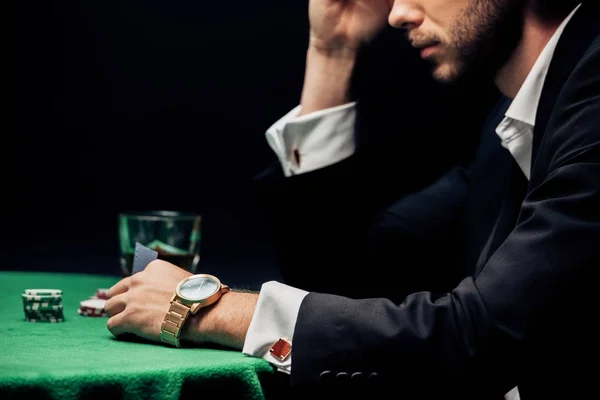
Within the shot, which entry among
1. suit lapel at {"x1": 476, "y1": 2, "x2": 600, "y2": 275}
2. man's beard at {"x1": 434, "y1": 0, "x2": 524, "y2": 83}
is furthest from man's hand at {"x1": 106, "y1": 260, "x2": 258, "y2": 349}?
man's beard at {"x1": 434, "y1": 0, "x2": 524, "y2": 83}

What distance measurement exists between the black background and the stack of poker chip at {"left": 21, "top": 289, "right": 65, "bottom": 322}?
1642 mm

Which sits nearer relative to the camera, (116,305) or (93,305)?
(116,305)

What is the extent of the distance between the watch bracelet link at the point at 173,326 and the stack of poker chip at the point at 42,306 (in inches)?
13.3

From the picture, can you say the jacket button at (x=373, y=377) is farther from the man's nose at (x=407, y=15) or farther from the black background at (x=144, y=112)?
the black background at (x=144, y=112)

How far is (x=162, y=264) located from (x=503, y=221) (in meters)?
0.82

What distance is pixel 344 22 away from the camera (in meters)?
2.57

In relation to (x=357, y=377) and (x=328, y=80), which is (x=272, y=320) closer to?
(x=357, y=377)

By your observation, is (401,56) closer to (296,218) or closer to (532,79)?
(296,218)

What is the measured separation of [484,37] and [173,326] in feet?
3.59

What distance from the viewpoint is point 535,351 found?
56.9 inches

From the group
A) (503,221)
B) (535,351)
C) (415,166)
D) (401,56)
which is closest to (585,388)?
(535,351)

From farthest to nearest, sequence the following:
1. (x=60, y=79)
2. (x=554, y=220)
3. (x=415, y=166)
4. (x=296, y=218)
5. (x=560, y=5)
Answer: (x=60, y=79) → (x=415, y=166) → (x=296, y=218) → (x=560, y=5) → (x=554, y=220)

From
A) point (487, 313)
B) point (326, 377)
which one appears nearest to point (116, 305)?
point (326, 377)

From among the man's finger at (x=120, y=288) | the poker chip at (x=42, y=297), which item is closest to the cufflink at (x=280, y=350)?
the man's finger at (x=120, y=288)
